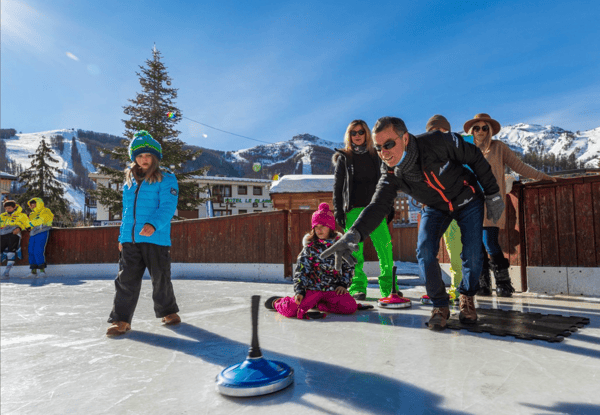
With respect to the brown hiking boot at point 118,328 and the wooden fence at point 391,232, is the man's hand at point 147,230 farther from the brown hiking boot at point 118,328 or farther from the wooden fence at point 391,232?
the wooden fence at point 391,232

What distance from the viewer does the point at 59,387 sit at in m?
1.63

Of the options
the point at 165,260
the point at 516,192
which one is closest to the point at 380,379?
the point at 165,260

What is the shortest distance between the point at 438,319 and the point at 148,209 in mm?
2312

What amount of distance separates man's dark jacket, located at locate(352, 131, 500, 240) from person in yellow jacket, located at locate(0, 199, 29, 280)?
1064 centimetres

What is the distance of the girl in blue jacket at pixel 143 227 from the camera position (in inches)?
111

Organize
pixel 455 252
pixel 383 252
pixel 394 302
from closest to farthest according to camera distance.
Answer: pixel 394 302
pixel 455 252
pixel 383 252

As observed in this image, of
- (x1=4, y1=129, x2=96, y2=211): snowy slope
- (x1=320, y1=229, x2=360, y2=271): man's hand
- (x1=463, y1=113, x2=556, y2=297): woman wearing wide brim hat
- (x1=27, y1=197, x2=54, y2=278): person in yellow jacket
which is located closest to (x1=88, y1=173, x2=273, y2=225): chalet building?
(x1=27, y1=197, x2=54, y2=278): person in yellow jacket

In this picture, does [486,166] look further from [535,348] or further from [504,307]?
[504,307]

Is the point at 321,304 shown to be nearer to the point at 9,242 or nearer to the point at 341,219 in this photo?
the point at 341,219

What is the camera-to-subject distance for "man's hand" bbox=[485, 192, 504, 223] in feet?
7.87

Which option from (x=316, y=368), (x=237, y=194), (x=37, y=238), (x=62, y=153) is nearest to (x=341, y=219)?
(x=316, y=368)

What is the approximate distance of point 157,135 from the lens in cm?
2055

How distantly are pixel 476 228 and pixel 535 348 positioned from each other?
2.84 ft

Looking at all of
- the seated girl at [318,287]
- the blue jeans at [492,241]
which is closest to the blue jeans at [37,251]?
the seated girl at [318,287]
